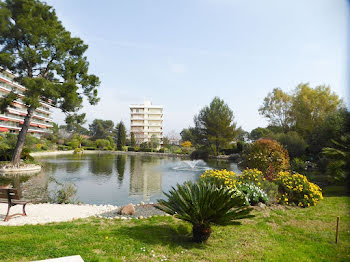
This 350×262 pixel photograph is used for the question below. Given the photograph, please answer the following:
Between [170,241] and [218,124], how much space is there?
36362 mm

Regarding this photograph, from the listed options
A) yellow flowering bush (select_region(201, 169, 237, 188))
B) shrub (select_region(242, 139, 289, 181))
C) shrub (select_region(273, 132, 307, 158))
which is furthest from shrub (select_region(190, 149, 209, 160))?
yellow flowering bush (select_region(201, 169, 237, 188))

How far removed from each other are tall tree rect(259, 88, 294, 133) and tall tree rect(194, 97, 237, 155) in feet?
22.6

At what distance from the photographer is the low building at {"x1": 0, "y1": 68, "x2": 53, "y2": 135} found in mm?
40031

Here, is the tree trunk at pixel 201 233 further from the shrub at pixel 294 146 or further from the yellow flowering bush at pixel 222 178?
the shrub at pixel 294 146

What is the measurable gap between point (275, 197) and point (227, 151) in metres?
35.7

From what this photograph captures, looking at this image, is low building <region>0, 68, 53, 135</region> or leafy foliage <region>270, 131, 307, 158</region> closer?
leafy foliage <region>270, 131, 307, 158</region>

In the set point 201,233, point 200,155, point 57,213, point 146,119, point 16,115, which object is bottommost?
point 57,213

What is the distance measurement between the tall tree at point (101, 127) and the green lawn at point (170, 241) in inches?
2850

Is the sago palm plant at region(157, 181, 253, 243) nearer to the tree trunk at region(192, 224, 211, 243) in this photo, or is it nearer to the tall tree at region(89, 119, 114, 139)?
the tree trunk at region(192, 224, 211, 243)

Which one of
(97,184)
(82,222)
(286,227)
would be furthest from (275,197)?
(97,184)

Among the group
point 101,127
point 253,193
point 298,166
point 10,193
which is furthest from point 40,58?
point 101,127

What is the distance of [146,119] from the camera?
78.6 m

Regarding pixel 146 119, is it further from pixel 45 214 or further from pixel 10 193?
pixel 10 193

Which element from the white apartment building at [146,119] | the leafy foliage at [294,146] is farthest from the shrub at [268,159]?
the white apartment building at [146,119]
